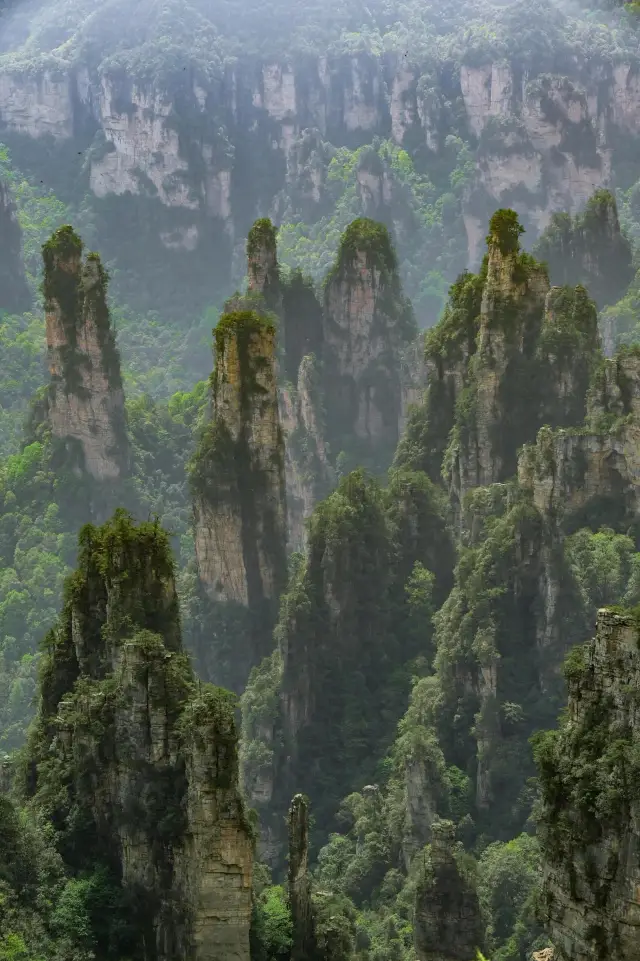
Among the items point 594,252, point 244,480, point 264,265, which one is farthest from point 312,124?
point 244,480

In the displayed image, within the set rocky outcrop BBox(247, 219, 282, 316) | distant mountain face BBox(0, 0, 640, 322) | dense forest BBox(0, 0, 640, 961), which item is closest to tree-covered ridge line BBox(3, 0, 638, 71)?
distant mountain face BBox(0, 0, 640, 322)

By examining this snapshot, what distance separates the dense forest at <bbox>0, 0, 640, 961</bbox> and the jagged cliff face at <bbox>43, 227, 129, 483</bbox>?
16 centimetres

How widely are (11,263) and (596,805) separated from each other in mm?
106169

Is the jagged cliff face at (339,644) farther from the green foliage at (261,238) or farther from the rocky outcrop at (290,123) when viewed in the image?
the rocky outcrop at (290,123)

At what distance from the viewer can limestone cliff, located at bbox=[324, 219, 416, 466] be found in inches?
4363

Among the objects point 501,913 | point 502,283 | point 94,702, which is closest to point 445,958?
point 501,913

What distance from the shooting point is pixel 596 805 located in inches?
1722

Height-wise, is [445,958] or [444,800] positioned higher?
[444,800]

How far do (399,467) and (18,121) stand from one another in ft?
285

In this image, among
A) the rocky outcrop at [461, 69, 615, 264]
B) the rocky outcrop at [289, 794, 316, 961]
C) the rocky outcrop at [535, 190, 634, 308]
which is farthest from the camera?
the rocky outcrop at [461, 69, 615, 264]

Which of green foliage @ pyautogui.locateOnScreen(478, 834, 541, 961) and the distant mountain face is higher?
the distant mountain face

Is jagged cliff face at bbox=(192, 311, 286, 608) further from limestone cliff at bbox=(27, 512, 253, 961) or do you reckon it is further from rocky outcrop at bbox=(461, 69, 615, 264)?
rocky outcrop at bbox=(461, 69, 615, 264)

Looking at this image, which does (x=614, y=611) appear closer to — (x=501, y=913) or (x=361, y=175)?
(x=501, y=913)

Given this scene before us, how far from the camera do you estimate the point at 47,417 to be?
351 ft
